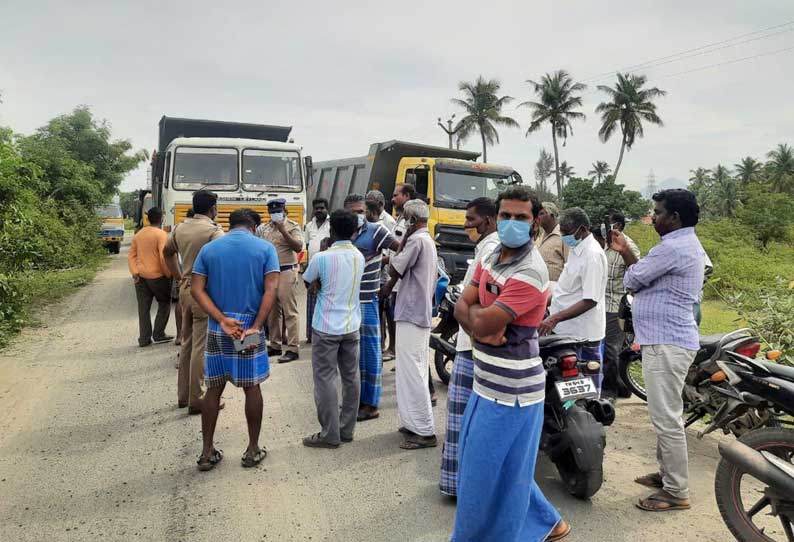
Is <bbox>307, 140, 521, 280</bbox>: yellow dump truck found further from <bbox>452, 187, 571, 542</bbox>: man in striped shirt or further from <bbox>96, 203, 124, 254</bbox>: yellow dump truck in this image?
<bbox>96, 203, 124, 254</bbox>: yellow dump truck

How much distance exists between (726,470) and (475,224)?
201cm

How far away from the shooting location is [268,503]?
11.6 feet

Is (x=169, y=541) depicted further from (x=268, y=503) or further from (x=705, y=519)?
(x=705, y=519)

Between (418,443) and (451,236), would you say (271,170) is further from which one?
(418,443)

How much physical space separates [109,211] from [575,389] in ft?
75.4

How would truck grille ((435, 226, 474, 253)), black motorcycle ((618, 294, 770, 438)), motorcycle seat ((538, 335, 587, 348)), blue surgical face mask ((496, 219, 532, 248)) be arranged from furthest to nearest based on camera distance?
1. truck grille ((435, 226, 474, 253))
2. black motorcycle ((618, 294, 770, 438))
3. motorcycle seat ((538, 335, 587, 348))
4. blue surgical face mask ((496, 219, 532, 248))

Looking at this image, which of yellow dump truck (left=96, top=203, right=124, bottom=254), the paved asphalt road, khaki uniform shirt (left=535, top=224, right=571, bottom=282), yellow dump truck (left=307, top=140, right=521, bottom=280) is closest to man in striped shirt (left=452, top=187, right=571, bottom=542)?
the paved asphalt road

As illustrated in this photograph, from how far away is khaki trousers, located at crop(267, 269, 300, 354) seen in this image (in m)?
6.84

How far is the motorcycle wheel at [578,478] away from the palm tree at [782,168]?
206 feet

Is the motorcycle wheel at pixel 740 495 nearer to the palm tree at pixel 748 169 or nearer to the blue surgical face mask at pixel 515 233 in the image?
the blue surgical face mask at pixel 515 233

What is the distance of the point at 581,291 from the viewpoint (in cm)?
436

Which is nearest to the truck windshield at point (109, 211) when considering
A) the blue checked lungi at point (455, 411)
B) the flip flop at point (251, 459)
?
the flip flop at point (251, 459)

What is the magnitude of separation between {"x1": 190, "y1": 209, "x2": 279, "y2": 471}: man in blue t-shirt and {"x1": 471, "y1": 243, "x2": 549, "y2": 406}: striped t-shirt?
6.04 feet

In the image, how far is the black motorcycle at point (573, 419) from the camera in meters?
3.52
